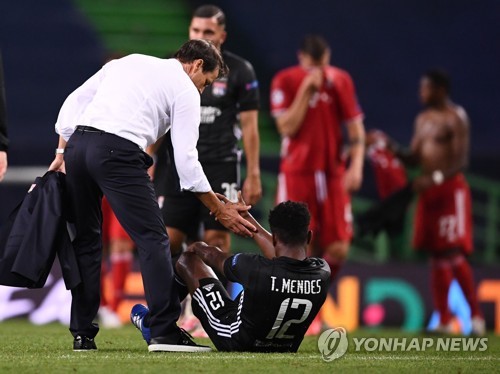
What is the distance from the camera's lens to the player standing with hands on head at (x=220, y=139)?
25.8 feet

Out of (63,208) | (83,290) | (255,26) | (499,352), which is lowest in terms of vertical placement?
(499,352)

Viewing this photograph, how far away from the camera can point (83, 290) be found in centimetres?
610

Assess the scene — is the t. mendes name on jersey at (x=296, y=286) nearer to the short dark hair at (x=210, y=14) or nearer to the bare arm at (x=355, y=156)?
the short dark hair at (x=210, y=14)

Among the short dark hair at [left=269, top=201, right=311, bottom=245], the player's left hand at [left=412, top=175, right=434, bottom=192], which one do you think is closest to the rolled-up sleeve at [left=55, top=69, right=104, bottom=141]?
the short dark hair at [left=269, top=201, right=311, bottom=245]

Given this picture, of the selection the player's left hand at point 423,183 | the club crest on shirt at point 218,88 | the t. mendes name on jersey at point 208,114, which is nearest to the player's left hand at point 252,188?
the t. mendes name on jersey at point 208,114

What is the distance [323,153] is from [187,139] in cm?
406

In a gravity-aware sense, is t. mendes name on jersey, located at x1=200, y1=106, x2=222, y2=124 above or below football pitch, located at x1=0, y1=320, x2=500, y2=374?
above

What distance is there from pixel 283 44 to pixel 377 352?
31.1ft

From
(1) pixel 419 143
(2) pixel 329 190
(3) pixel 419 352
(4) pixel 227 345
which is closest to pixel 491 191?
(1) pixel 419 143

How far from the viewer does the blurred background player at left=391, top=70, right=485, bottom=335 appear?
10.1 metres

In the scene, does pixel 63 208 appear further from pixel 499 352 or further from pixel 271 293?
pixel 499 352

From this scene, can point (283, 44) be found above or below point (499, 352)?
above

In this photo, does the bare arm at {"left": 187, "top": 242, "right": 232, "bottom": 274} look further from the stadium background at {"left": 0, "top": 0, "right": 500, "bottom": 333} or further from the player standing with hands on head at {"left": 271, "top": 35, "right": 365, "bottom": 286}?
the stadium background at {"left": 0, "top": 0, "right": 500, "bottom": 333}

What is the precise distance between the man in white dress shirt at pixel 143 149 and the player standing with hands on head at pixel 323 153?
3631 millimetres
